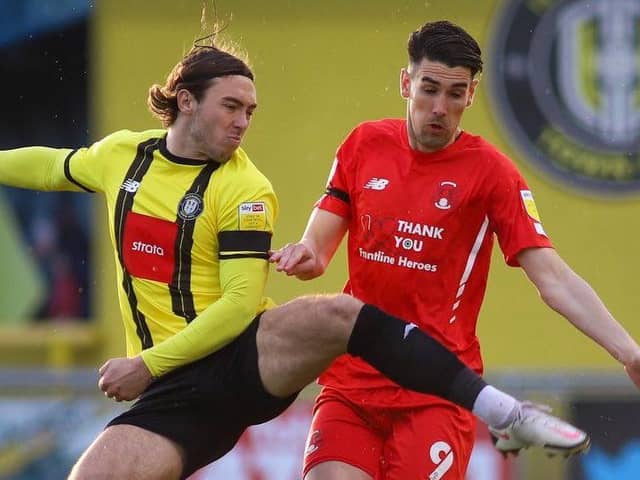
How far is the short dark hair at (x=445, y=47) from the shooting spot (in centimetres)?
669

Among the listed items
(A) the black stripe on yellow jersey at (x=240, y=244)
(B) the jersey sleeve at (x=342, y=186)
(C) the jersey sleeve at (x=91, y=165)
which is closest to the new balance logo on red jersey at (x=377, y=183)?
(B) the jersey sleeve at (x=342, y=186)

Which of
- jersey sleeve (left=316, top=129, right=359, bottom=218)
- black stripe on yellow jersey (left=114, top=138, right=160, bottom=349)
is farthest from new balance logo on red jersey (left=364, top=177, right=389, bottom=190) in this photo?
black stripe on yellow jersey (left=114, top=138, right=160, bottom=349)

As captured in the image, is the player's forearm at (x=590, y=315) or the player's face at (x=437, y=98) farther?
the player's face at (x=437, y=98)

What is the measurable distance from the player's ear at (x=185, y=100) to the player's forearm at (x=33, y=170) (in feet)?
1.76

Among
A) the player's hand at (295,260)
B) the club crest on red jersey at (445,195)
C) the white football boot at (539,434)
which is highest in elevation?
the club crest on red jersey at (445,195)

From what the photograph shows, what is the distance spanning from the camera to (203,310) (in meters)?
6.85

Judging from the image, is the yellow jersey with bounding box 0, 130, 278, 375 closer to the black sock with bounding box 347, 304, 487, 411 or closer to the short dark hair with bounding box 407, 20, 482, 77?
the black sock with bounding box 347, 304, 487, 411

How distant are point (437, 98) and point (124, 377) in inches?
65.1

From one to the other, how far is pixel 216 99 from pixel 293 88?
681cm

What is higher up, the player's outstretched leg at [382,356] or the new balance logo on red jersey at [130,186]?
the new balance logo on red jersey at [130,186]

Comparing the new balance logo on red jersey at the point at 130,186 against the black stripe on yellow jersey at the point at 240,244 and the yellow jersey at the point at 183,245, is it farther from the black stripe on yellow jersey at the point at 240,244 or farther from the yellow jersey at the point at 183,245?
the black stripe on yellow jersey at the point at 240,244

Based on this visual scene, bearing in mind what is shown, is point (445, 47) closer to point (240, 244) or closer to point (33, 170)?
point (240, 244)

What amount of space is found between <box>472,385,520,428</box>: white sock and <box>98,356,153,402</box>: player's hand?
1.35 metres

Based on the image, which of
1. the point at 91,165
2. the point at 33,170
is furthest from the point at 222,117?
the point at 33,170
